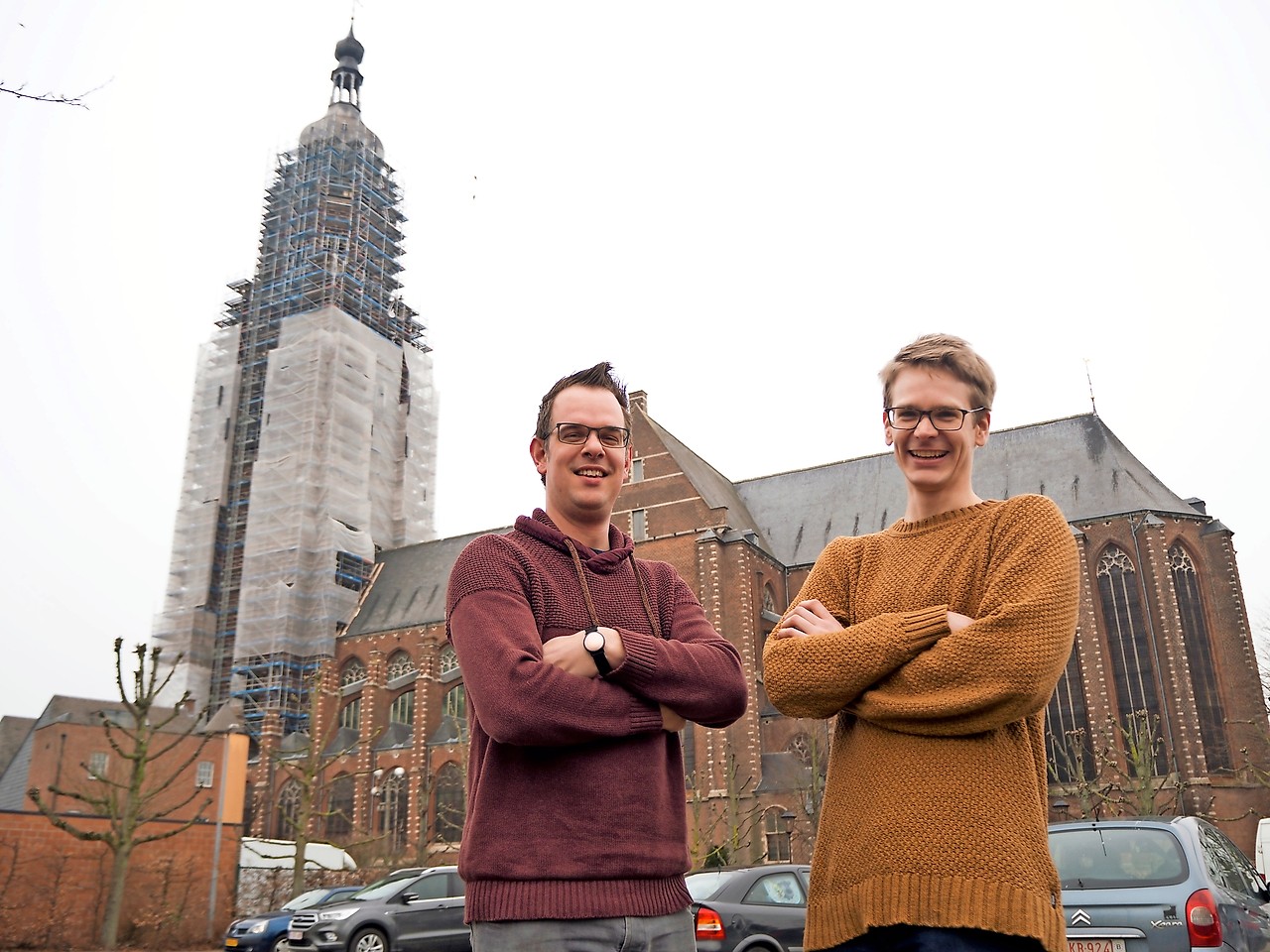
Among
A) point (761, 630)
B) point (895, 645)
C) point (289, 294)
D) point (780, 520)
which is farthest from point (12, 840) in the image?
point (289, 294)

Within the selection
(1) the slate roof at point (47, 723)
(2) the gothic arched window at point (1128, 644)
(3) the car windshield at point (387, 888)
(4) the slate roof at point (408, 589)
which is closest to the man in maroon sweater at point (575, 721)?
(3) the car windshield at point (387, 888)

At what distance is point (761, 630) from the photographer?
35500mm

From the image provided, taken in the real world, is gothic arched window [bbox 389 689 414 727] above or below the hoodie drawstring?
above

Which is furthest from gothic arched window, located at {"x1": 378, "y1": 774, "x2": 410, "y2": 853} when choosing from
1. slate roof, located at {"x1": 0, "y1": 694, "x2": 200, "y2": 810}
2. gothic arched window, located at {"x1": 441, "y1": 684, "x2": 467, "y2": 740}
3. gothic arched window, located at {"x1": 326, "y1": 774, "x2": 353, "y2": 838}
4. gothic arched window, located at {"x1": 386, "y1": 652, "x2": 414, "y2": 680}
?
slate roof, located at {"x1": 0, "y1": 694, "x2": 200, "y2": 810}

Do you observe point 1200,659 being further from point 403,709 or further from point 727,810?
point 403,709

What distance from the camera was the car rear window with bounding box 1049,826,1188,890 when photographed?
565 cm

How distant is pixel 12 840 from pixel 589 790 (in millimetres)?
19203

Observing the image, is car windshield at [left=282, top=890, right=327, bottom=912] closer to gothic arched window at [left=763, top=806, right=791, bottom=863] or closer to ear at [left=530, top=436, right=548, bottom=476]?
ear at [left=530, top=436, right=548, bottom=476]

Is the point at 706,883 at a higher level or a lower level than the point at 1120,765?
lower

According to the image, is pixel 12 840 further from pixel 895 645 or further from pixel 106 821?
pixel 895 645

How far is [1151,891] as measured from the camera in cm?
548

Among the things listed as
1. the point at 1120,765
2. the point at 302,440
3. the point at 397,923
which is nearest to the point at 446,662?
the point at 302,440

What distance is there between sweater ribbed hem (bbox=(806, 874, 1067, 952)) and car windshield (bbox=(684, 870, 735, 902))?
6586mm

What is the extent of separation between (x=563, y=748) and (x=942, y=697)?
0.88 m
